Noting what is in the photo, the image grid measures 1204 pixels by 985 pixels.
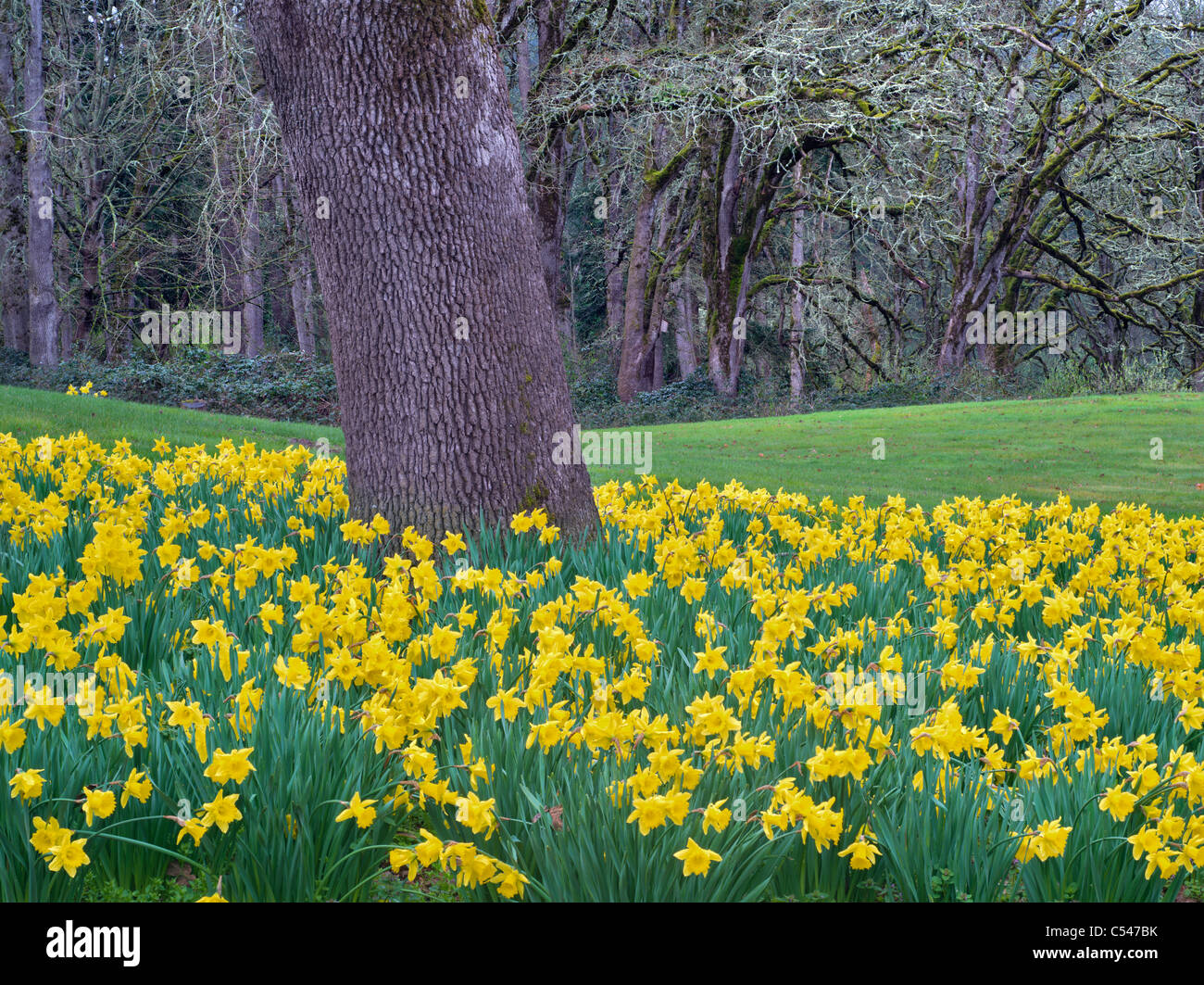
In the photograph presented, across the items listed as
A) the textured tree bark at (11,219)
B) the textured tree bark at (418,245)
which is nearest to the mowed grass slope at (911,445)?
the textured tree bark at (418,245)

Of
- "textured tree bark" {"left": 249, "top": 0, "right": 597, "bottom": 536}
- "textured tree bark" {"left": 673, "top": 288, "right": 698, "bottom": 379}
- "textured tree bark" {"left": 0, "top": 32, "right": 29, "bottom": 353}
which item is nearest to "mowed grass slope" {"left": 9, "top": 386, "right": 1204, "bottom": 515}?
"textured tree bark" {"left": 249, "top": 0, "right": 597, "bottom": 536}

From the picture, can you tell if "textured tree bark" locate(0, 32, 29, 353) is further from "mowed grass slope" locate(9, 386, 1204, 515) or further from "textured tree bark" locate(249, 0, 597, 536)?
"textured tree bark" locate(249, 0, 597, 536)

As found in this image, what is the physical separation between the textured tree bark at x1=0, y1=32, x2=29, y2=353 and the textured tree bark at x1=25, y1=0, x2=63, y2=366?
3.69 feet

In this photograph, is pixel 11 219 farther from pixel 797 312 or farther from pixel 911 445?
pixel 911 445

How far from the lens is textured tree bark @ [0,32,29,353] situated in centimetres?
2259

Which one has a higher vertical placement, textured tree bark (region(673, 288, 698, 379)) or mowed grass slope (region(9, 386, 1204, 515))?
textured tree bark (region(673, 288, 698, 379))

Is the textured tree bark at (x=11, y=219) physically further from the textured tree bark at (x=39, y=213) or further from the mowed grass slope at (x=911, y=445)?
the mowed grass slope at (x=911, y=445)

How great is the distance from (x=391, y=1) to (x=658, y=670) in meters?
3.37

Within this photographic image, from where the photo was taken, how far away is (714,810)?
2016 millimetres

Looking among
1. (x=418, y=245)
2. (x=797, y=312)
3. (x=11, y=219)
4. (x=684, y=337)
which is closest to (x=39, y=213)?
(x=11, y=219)

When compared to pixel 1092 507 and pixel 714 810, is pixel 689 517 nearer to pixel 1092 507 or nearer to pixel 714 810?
pixel 1092 507
